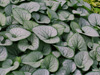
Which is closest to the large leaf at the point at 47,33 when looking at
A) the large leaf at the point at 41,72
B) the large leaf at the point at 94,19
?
the large leaf at the point at 41,72

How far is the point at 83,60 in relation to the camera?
4.85ft

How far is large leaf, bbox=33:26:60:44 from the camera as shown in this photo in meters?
1.50

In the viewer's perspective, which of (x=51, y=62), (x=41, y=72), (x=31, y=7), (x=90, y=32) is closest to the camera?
(x=41, y=72)

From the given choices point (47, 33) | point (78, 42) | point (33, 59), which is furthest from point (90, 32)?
point (33, 59)

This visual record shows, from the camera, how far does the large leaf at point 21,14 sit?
1693 millimetres

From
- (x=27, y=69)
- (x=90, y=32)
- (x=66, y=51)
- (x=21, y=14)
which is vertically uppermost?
(x=21, y=14)

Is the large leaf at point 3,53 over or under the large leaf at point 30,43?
under

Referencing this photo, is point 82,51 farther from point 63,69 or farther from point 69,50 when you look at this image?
point 63,69

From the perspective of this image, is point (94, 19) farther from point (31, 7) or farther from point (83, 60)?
point (31, 7)

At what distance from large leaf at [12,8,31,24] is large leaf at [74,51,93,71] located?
737 millimetres

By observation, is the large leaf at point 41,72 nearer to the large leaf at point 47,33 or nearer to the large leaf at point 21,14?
the large leaf at point 47,33

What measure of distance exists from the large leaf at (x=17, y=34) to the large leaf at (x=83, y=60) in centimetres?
56

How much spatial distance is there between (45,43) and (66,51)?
0.83 ft

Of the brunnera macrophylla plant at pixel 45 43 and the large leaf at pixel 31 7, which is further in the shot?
the large leaf at pixel 31 7
